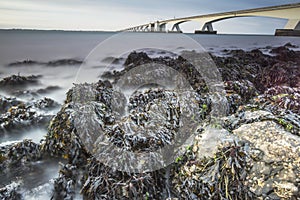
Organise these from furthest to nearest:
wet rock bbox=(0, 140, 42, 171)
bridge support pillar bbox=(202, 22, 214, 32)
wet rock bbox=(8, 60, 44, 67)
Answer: bridge support pillar bbox=(202, 22, 214, 32)
wet rock bbox=(8, 60, 44, 67)
wet rock bbox=(0, 140, 42, 171)

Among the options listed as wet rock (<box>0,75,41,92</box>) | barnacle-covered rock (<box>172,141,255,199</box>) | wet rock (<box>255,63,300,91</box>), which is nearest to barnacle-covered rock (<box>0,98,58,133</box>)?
wet rock (<box>0,75,41,92</box>)


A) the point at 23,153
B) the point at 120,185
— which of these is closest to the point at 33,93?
the point at 23,153

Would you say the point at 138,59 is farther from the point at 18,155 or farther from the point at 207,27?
the point at 207,27

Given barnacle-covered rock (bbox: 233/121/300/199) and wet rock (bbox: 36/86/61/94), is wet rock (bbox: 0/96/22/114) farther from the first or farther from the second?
barnacle-covered rock (bbox: 233/121/300/199)

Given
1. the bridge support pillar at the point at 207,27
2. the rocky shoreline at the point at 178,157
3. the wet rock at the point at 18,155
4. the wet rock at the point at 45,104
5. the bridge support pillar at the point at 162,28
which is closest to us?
the rocky shoreline at the point at 178,157

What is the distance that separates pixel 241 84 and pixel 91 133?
2277 millimetres

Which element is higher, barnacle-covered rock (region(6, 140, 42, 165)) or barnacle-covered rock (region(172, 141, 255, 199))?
barnacle-covered rock (region(172, 141, 255, 199))

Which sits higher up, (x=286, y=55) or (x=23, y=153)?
(x=286, y=55)

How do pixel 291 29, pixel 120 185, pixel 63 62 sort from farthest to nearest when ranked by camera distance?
1. pixel 291 29
2. pixel 63 62
3. pixel 120 185

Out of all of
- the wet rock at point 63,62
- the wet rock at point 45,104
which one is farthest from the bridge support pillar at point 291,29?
the wet rock at point 45,104

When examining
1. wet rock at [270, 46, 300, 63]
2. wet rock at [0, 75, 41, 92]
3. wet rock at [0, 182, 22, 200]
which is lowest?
wet rock at [0, 182, 22, 200]

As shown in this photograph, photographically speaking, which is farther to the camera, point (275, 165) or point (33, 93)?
point (33, 93)

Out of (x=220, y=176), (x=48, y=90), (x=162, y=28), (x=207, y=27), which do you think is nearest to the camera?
(x=220, y=176)

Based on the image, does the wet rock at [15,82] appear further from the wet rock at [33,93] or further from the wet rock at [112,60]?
the wet rock at [112,60]
